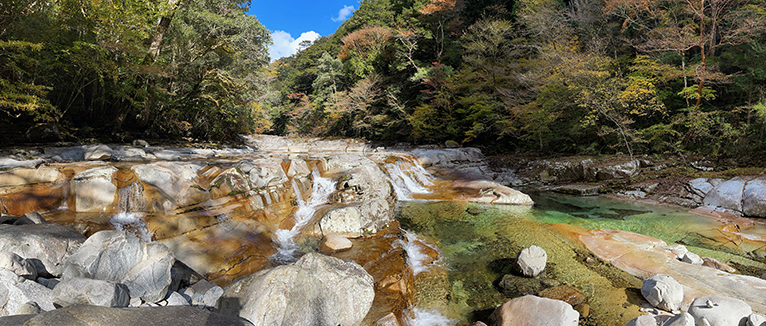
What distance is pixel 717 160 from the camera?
10.6 metres

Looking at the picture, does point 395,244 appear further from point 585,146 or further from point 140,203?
point 585,146

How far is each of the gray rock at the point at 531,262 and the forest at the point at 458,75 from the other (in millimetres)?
10115

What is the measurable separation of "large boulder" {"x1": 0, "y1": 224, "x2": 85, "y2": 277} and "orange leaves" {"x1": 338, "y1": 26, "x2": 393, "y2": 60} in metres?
25.6

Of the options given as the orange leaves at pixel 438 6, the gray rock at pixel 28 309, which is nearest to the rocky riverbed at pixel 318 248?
the gray rock at pixel 28 309

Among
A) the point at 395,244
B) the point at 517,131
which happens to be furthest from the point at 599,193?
the point at 395,244

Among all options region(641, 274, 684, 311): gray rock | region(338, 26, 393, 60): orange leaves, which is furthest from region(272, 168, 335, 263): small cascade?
region(338, 26, 393, 60): orange leaves

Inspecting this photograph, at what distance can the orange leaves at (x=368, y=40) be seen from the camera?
26.5 meters

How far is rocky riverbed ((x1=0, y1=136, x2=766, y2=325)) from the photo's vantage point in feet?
10.9

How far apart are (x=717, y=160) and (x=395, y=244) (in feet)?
41.9

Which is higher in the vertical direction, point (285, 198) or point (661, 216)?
point (285, 198)

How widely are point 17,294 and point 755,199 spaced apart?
1441cm

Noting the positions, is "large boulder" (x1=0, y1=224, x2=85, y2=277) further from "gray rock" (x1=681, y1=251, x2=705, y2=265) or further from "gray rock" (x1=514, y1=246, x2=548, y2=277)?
"gray rock" (x1=681, y1=251, x2=705, y2=265)

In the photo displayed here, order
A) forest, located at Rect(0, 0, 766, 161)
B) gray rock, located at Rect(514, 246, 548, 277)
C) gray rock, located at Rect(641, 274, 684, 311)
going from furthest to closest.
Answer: forest, located at Rect(0, 0, 766, 161) → gray rock, located at Rect(514, 246, 548, 277) → gray rock, located at Rect(641, 274, 684, 311)

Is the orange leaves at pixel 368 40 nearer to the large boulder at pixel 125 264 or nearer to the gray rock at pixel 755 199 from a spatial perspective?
the gray rock at pixel 755 199
